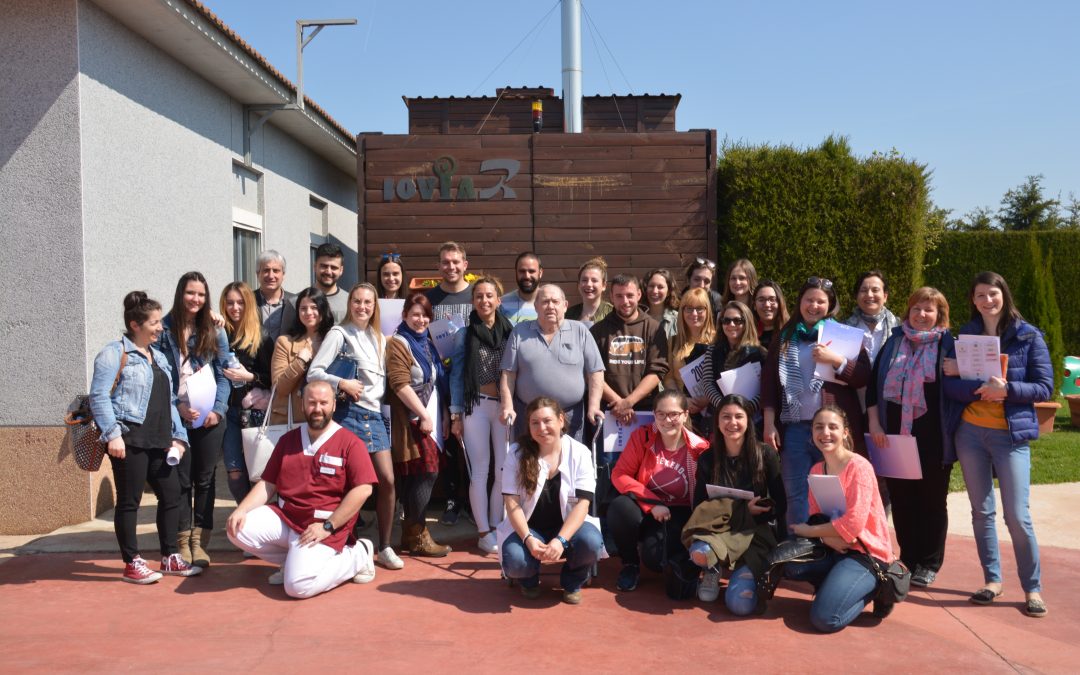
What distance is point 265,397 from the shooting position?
535cm

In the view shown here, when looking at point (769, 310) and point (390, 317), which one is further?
point (390, 317)

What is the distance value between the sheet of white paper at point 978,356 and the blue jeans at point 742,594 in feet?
5.32

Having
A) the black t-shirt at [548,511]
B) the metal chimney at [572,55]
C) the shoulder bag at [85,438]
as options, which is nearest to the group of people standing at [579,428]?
the black t-shirt at [548,511]

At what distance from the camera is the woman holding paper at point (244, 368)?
537cm

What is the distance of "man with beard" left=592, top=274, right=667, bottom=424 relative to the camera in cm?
539

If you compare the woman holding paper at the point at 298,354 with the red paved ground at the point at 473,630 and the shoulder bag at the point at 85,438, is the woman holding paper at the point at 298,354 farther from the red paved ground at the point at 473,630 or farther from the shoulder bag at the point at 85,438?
the red paved ground at the point at 473,630

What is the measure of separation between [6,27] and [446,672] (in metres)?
5.84

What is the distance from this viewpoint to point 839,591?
4125 mm

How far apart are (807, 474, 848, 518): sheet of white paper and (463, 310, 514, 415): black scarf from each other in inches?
84.0

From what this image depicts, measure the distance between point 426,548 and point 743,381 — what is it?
234 cm

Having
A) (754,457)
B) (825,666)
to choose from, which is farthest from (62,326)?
(825,666)

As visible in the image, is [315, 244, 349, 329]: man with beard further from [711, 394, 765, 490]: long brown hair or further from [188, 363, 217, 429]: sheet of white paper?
[711, 394, 765, 490]: long brown hair

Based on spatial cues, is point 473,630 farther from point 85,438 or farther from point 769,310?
point 769,310

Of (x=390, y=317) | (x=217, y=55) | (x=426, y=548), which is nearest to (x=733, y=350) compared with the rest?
(x=390, y=317)
